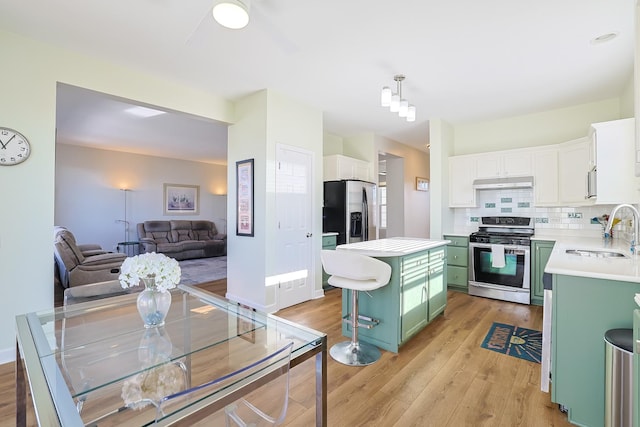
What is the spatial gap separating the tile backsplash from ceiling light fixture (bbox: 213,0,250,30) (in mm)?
4280

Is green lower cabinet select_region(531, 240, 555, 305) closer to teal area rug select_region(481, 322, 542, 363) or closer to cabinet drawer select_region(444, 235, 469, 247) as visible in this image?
cabinet drawer select_region(444, 235, 469, 247)

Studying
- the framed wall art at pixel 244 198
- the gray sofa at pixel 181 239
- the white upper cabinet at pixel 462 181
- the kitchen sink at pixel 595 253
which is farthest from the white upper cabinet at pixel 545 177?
A: the gray sofa at pixel 181 239

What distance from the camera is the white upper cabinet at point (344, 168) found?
4977 mm

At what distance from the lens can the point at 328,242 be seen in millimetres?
4660

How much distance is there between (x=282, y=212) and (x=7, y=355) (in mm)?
2749

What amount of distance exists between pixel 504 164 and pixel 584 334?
3.29m

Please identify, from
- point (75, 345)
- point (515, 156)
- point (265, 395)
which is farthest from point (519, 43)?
point (75, 345)

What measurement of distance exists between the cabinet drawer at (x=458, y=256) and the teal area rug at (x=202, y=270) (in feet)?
13.0

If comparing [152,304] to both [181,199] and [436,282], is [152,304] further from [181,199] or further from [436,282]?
[181,199]

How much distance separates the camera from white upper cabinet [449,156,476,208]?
4691 millimetres

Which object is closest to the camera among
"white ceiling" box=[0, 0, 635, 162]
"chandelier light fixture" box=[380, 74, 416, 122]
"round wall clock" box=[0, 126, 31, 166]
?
"white ceiling" box=[0, 0, 635, 162]

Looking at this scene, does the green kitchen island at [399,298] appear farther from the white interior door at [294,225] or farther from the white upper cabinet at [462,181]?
the white upper cabinet at [462,181]

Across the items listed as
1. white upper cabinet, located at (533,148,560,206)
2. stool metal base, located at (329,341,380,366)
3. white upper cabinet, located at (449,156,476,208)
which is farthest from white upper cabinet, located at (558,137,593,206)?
stool metal base, located at (329,341,380,366)

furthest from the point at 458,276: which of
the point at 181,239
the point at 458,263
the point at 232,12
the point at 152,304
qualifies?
the point at 181,239
